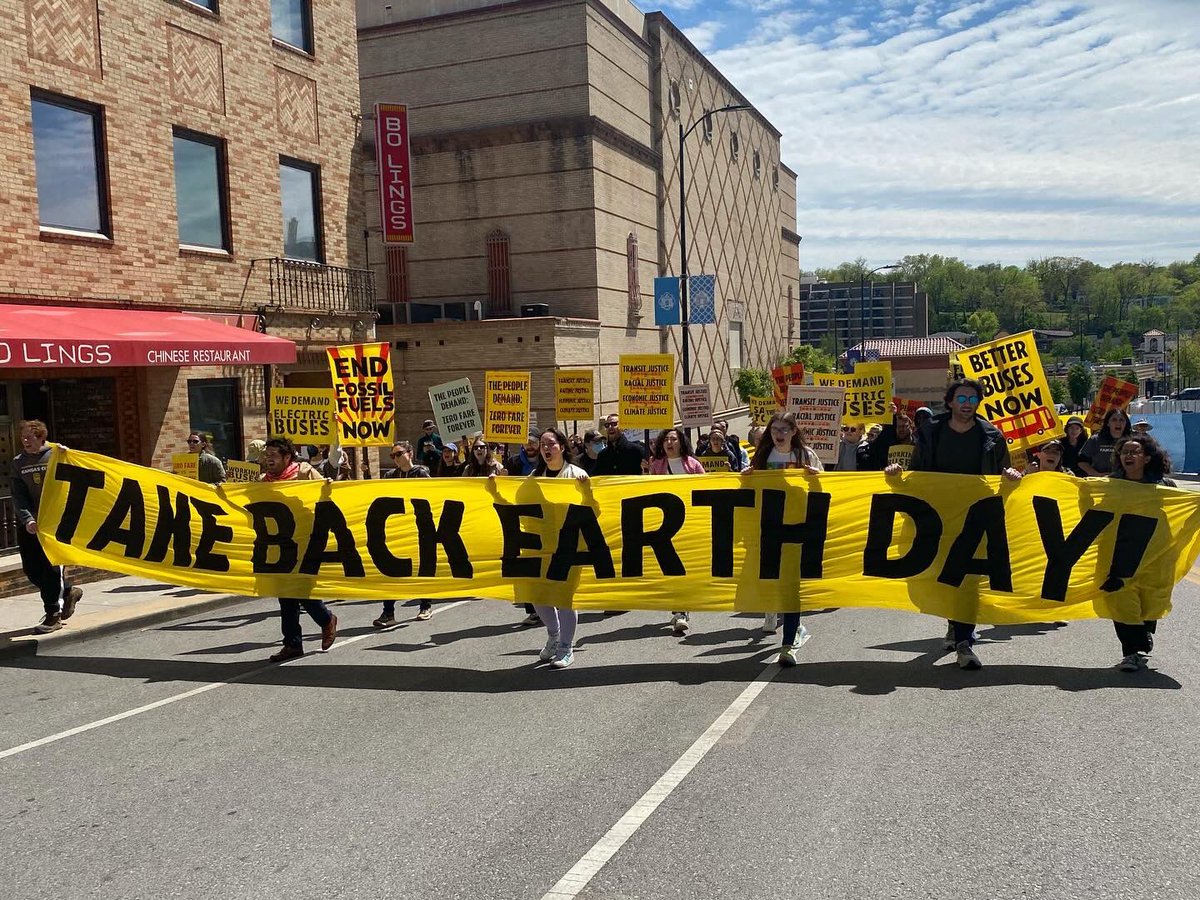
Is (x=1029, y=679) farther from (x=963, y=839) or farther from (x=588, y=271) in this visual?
(x=588, y=271)

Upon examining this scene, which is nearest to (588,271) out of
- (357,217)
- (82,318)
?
(357,217)

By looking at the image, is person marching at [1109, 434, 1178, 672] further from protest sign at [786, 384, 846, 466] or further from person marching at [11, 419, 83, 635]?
person marching at [11, 419, 83, 635]

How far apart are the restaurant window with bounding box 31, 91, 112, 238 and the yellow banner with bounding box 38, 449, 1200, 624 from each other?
266 inches

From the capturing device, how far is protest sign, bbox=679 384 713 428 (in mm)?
18312

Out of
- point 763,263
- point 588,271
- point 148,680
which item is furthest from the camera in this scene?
point 763,263

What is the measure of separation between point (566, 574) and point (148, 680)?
3342 millimetres

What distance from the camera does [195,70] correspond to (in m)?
17.1

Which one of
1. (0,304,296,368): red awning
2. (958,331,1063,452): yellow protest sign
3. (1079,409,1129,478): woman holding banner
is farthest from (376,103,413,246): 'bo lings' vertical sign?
(1079,409,1129,478): woman holding banner

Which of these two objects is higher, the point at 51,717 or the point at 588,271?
the point at 588,271

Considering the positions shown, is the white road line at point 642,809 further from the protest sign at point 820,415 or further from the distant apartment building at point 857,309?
the distant apartment building at point 857,309

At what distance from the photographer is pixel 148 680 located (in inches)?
327

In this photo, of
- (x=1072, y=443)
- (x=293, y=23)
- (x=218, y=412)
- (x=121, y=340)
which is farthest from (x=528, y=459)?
(x=293, y=23)

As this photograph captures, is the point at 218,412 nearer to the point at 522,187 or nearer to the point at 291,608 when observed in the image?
the point at 291,608

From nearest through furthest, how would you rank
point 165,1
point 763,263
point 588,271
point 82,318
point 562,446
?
point 562,446 → point 82,318 → point 165,1 → point 588,271 → point 763,263
